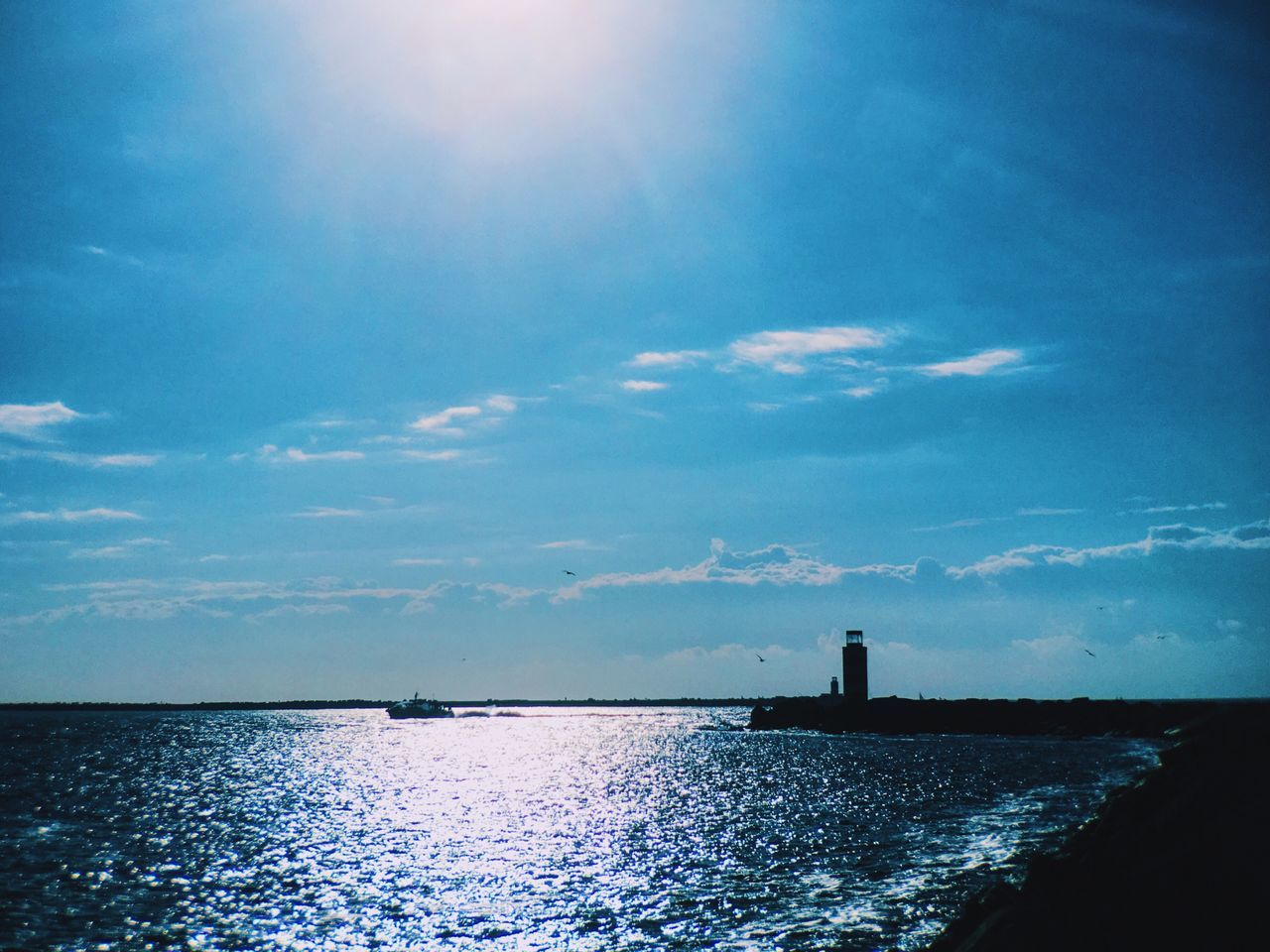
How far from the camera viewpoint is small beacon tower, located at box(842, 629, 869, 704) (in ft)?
346

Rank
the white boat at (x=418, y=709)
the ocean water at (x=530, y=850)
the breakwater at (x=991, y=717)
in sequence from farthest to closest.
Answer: the white boat at (x=418, y=709) < the breakwater at (x=991, y=717) < the ocean water at (x=530, y=850)

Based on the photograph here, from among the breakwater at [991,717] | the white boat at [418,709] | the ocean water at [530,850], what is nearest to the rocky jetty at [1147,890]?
the ocean water at [530,850]

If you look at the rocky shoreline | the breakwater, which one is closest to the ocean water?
the rocky shoreline

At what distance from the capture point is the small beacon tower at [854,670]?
105375 mm

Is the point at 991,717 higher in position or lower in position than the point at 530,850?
higher

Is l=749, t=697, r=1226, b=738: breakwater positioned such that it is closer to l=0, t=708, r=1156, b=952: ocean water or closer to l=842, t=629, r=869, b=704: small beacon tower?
l=842, t=629, r=869, b=704: small beacon tower

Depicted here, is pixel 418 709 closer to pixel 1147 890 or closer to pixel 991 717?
pixel 991 717

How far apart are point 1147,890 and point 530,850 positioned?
22.2 metres

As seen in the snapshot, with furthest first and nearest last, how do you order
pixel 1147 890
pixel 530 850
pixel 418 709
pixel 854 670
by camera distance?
pixel 418 709 → pixel 854 670 → pixel 530 850 → pixel 1147 890

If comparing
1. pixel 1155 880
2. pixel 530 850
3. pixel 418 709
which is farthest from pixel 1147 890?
pixel 418 709

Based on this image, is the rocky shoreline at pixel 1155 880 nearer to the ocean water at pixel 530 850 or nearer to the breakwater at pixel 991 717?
the ocean water at pixel 530 850

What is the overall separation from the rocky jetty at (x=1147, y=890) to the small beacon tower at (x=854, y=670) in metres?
77.6

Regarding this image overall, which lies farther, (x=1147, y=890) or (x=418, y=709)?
Result: (x=418, y=709)

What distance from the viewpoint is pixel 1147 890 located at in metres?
17.5
